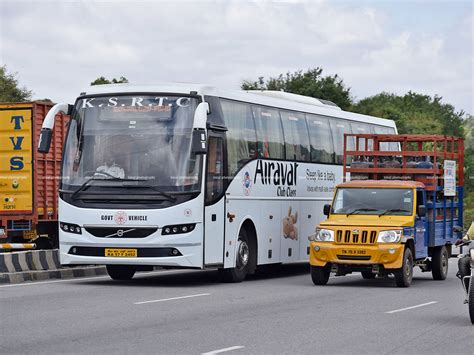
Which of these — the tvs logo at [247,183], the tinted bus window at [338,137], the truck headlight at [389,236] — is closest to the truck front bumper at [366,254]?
the truck headlight at [389,236]

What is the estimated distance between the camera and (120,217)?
69.7ft

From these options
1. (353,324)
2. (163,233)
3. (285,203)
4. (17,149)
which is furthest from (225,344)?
(17,149)

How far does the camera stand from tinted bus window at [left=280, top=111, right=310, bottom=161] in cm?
2645

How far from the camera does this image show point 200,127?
2088cm

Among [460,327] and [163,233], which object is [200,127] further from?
[460,327]

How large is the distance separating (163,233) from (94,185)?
5.07ft

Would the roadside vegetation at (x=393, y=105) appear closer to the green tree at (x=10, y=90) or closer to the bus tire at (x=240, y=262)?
the green tree at (x=10, y=90)

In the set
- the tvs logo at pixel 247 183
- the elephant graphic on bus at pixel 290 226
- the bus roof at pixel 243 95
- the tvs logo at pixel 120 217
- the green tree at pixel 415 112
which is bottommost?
the elephant graphic on bus at pixel 290 226

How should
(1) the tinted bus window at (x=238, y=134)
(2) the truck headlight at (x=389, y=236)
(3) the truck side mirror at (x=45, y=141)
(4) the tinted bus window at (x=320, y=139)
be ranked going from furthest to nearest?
(4) the tinted bus window at (x=320, y=139) → (1) the tinted bus window at (x=238, y=134) → (2) the truck headlight at (x=389, y=236) → (3) the truck side mirror at (x=45, y=141)

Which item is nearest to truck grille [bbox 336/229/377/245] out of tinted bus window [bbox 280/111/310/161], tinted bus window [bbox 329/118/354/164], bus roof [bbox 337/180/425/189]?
bus roof [bbox 337/180/425/189]

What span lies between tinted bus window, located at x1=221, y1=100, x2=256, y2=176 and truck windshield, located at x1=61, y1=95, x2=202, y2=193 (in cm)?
142

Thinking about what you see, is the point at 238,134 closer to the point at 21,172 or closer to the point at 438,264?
the point at 438,264

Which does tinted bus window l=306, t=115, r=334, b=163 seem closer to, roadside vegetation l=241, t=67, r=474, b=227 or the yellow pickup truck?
the yellow pickup truck

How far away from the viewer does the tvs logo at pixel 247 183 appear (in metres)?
23.6
